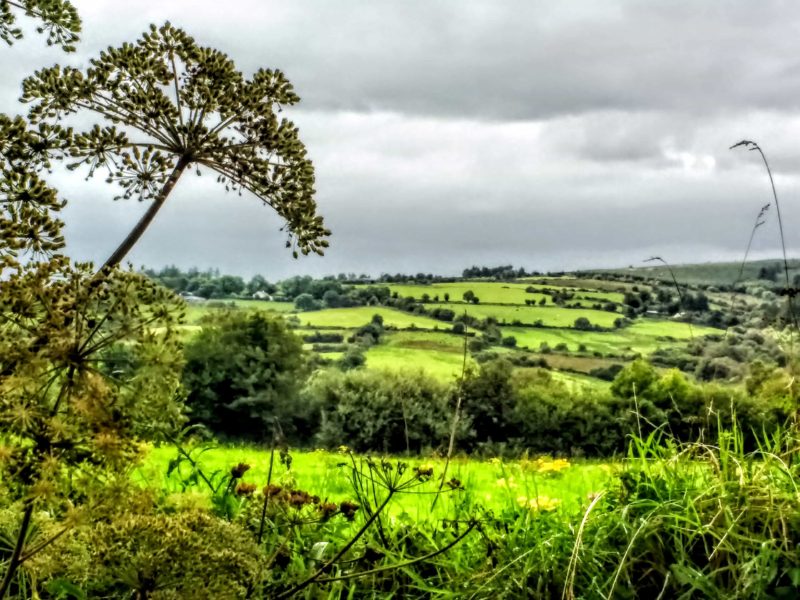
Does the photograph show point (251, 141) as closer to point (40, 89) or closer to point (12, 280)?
point (40, 89)

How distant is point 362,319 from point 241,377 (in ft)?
42.9

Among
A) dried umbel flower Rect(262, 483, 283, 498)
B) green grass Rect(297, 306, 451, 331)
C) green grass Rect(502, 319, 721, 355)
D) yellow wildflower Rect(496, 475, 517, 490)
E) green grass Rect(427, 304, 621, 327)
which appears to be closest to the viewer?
dried umbel flower Rect(262, 483, 283, 498)

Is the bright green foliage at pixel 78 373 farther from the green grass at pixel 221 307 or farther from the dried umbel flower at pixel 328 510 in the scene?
the green grass at pixel 221 307

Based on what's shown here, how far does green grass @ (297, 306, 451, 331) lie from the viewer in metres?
31.2

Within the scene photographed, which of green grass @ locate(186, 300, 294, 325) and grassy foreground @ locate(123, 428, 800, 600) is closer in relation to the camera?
grassy foreground @ locate(123, 428, 800, 600)

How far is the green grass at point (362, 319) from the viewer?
3116cm

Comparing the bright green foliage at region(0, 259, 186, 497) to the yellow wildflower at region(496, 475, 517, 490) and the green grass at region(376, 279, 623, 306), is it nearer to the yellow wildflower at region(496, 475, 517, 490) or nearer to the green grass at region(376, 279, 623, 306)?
the yellow wildflower at region(496, 475, 517, 490)

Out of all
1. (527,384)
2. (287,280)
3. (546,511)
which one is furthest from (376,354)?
(546,511)

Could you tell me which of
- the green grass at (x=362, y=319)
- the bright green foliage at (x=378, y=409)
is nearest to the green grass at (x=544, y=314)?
the green grass at (x=362, y=319)

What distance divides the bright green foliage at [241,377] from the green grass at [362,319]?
9655 mm

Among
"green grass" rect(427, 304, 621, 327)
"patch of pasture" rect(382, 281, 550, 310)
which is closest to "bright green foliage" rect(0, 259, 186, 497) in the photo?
"patch of pasture" rect(382, 281, 550, 310)

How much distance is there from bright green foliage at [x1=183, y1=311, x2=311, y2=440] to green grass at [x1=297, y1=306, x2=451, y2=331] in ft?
31.7

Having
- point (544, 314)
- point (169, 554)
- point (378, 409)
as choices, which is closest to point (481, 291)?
point (544, 314)

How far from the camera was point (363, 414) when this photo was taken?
59.4 ft
